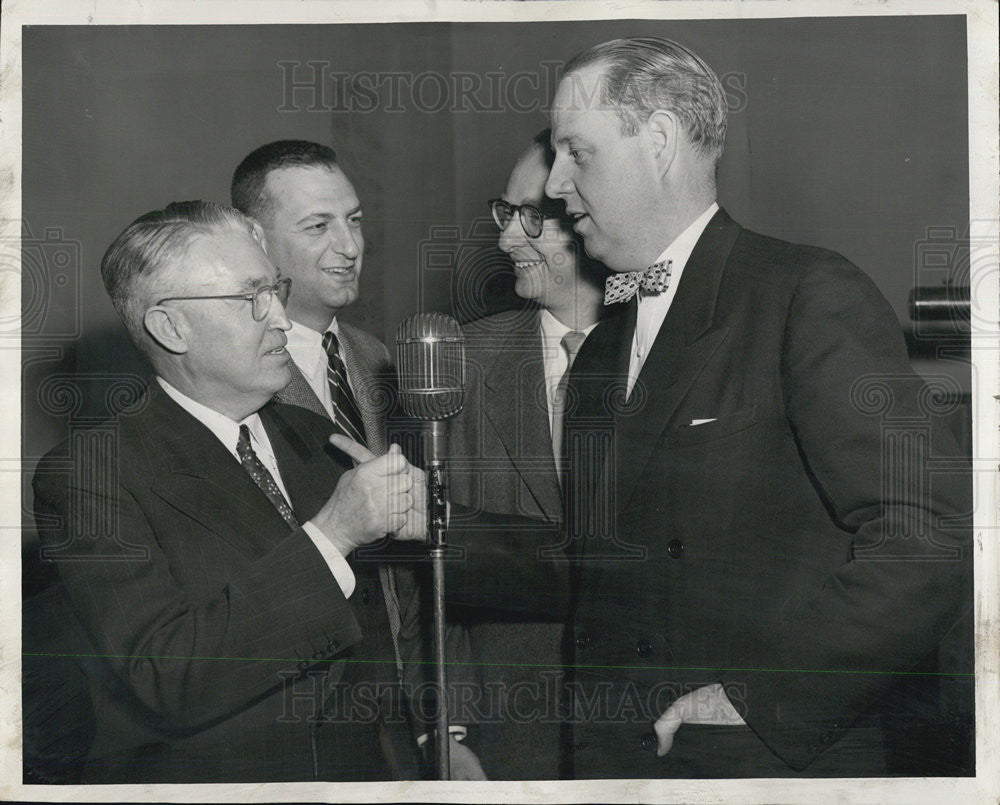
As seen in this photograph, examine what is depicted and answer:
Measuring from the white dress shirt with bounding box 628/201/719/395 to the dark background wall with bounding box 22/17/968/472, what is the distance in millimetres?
208

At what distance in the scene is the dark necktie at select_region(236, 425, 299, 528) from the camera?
3.12 meters

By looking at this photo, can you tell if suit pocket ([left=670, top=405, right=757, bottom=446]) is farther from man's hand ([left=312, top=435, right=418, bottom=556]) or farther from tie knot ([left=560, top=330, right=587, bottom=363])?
man's hand ([left=312, top=435, right=418, bottom=556])

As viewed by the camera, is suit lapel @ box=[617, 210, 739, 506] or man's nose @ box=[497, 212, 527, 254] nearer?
suit lapel @ box=[617, 210, 739, 506]

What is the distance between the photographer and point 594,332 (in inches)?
126

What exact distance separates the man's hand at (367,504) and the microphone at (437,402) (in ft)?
0.34

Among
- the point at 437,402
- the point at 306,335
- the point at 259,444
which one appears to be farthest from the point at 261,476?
the point at 437,402

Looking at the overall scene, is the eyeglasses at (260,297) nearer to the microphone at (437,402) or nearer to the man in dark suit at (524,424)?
the microphone at (437,402)

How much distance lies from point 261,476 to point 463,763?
111cm

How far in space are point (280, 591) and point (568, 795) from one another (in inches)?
44.1

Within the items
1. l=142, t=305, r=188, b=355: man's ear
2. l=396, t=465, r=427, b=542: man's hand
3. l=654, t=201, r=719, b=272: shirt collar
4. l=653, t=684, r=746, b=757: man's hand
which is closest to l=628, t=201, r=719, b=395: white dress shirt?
l=654, t=201, r=719, b=272: shirt collar

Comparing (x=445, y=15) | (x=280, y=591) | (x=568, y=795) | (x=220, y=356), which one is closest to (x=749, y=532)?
(x=568, y=795)

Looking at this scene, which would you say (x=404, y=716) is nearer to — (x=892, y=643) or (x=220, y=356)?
(x=220, y=356)

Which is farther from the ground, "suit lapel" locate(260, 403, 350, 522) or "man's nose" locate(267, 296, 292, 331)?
"man's nose" locate(267, 296, 292, 331)

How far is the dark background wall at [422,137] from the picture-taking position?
325 cm
